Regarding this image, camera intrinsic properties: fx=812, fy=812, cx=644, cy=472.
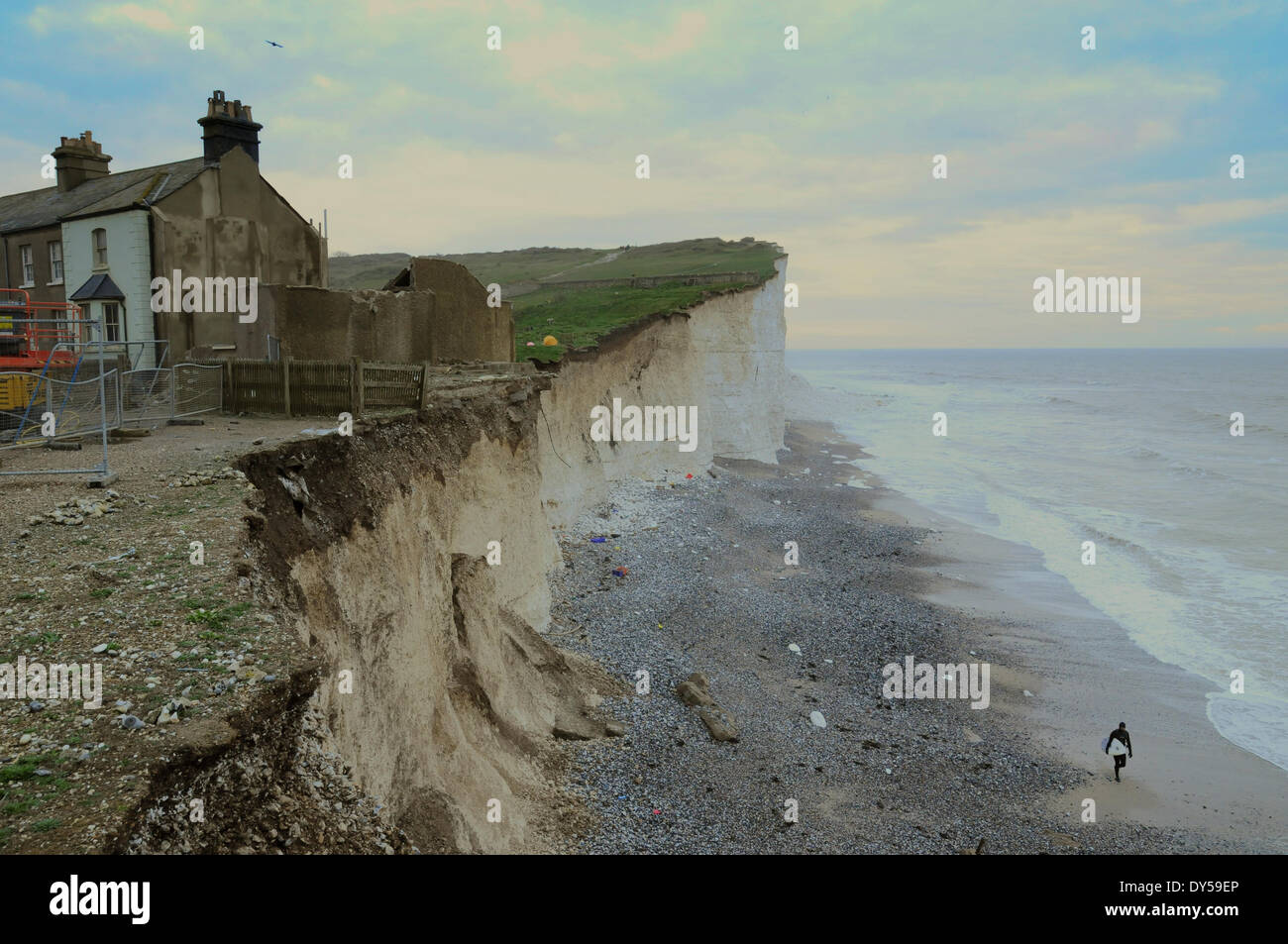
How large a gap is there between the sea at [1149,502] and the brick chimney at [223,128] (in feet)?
94.4

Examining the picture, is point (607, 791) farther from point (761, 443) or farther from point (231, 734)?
point (761, 443)

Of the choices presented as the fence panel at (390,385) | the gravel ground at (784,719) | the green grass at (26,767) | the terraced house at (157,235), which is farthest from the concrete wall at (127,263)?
the green grass at (26,767)

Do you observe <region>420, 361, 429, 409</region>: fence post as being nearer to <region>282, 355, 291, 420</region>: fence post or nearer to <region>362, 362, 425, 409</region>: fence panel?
<region>362, 362, 425, 409</region>: fence panel

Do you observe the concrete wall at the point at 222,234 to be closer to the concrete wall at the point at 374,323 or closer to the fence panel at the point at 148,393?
the concrete wall at the point at 374,323

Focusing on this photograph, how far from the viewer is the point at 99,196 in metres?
23.9

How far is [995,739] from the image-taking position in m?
15.9

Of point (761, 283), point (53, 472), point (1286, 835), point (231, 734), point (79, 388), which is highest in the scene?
point (761, 283)

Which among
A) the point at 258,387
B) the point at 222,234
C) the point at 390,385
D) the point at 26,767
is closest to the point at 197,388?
the point at 258,387

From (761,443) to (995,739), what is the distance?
1194 inches

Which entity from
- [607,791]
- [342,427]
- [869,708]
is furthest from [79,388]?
[869,708]

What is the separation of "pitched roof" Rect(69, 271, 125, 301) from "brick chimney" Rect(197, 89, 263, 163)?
4.48 meters

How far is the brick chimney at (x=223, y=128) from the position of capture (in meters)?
23.5

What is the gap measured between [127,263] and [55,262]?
4.03m

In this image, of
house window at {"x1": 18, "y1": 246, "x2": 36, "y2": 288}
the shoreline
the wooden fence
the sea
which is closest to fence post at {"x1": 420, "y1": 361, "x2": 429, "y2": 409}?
the wooden fence
